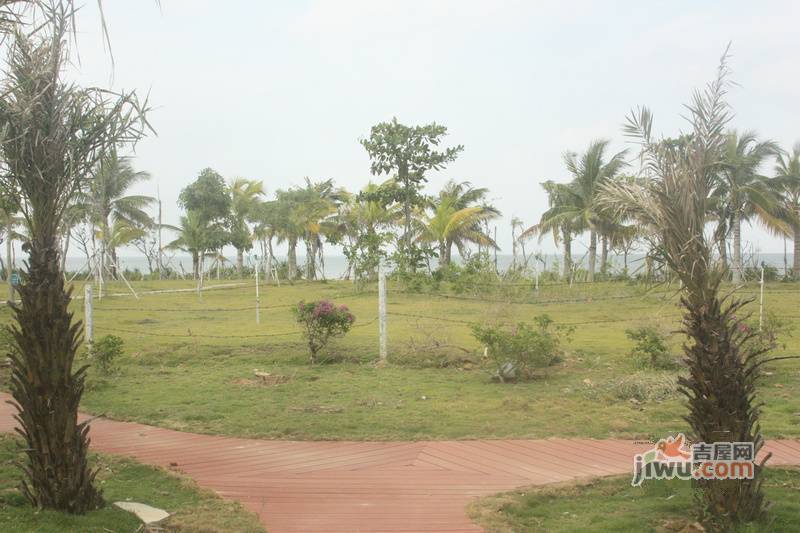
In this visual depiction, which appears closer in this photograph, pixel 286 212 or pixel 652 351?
pixel 652 351

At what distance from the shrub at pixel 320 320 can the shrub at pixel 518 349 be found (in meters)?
2.31

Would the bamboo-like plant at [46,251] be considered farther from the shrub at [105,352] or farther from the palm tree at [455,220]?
the palm tree at [455,220]

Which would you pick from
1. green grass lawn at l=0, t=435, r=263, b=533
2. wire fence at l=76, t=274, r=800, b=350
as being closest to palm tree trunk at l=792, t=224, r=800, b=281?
wire fence at l=76, t=274, r=800, b=350

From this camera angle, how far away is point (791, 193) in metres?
27.8

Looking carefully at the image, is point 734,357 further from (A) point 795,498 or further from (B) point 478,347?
(B) point 478,347

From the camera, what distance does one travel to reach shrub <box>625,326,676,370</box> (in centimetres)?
941

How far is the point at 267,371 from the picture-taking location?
394 inches

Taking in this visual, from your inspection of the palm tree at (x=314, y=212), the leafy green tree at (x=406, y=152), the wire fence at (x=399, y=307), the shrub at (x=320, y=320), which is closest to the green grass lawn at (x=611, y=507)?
the shrub at (x=320, y=320)

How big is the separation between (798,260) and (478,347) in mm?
23266

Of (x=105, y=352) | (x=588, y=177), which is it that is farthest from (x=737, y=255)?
(x=105, y=352)

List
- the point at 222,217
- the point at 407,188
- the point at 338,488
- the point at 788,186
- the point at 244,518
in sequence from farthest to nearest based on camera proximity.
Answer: the point at 222,217 → the point at 788,186 → the point at 407,188 → the point at 338,488 → the point at 244,518

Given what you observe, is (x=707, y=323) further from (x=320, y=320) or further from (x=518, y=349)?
(x=320, y=320)

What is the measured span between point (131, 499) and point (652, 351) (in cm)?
717

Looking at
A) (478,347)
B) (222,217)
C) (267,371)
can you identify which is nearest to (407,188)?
(478,347)
